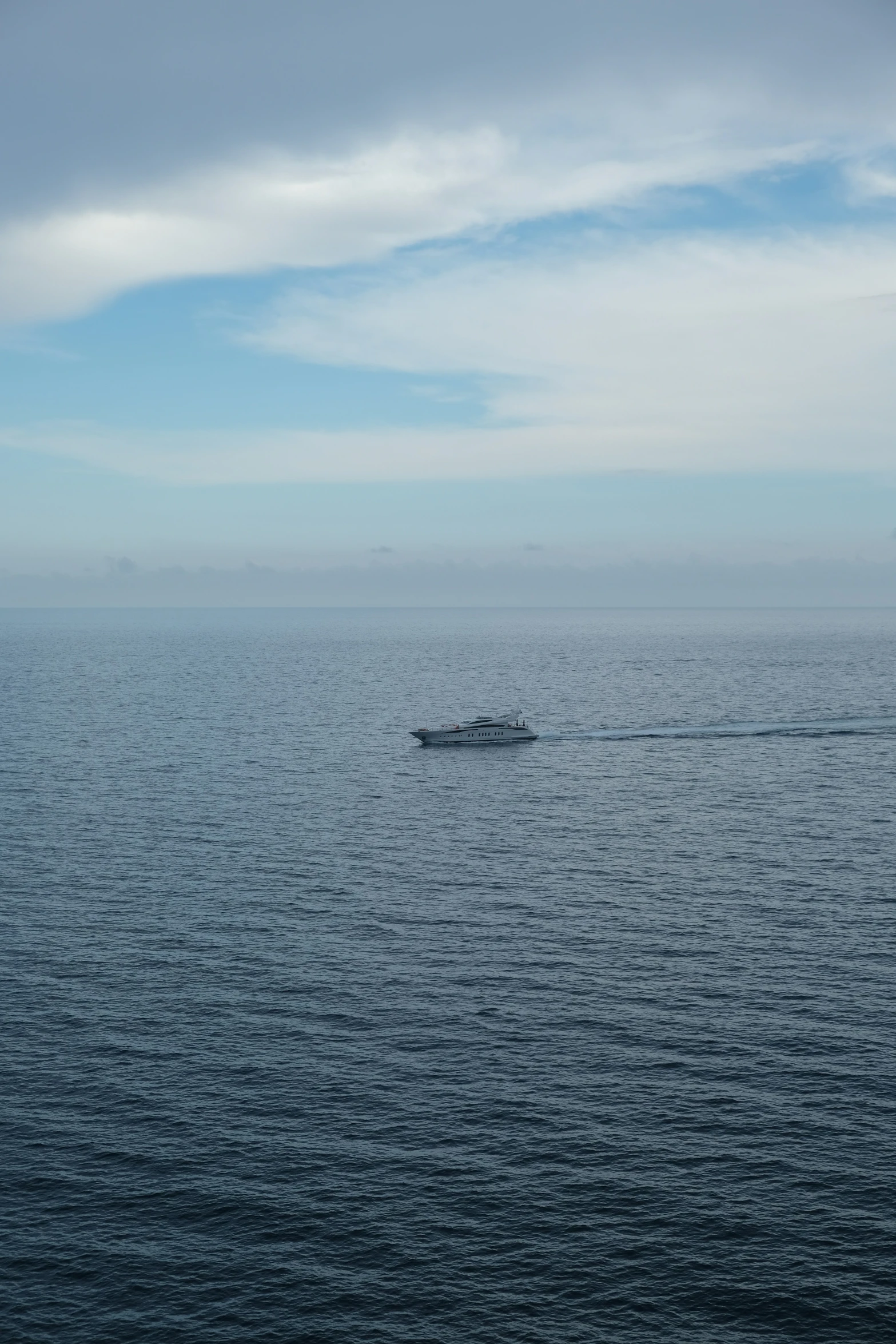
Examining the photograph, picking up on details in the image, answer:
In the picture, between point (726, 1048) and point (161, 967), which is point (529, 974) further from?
point (161, 967)

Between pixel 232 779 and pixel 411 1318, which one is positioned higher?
pixel 232 779

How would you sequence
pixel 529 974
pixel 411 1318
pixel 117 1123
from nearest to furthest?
pixel 411 1318 → pixel 117 1123 → pixel 529 974

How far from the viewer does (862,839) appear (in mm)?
126750

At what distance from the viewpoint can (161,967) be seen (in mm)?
89125

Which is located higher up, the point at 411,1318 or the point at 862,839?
the point at 862,839

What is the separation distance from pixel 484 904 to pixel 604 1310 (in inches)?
2161

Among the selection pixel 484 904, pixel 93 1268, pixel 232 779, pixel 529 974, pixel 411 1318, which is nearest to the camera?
pixel 411 1318

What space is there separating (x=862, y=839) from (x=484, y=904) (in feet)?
162

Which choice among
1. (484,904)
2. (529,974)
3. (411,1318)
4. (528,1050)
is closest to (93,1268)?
(411,1318)

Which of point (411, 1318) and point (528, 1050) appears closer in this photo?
point (411, 1318)

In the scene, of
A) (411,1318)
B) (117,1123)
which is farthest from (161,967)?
(411,1318)

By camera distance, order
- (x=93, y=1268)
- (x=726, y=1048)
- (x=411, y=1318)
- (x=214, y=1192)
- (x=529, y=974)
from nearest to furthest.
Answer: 1. (x=411, y=1318)
2. (x=93, y=1268)
3. (x=214, y=1192)
4. (x=726, y=1048)
5. (x=529, y=974)

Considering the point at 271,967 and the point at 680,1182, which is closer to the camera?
the point at 680,1182

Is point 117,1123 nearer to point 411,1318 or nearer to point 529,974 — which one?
point 411,1318
